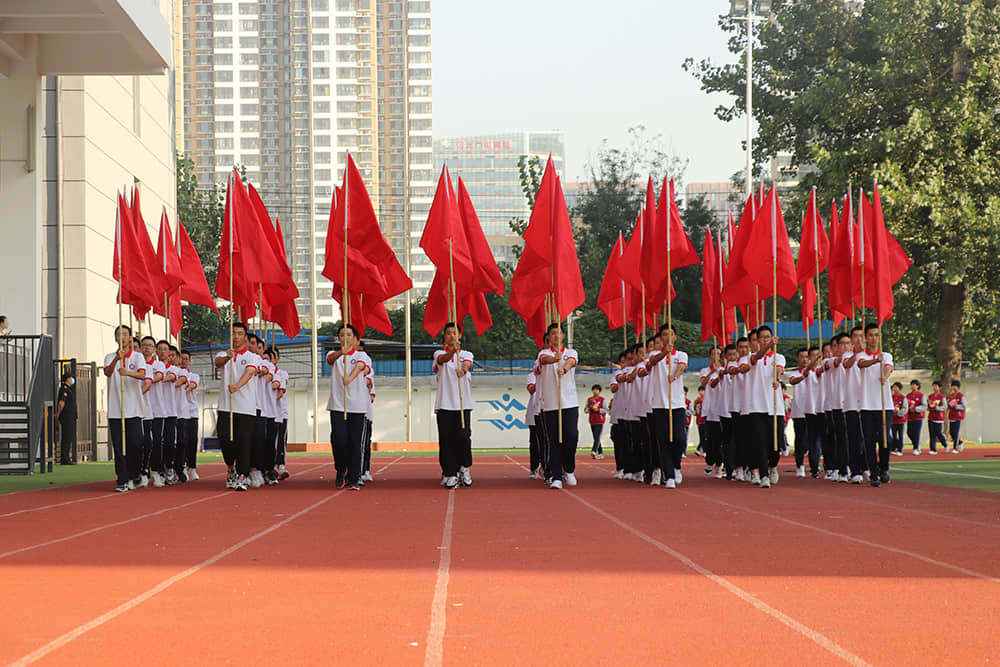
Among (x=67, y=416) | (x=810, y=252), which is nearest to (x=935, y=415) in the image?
(x=810, y=252)

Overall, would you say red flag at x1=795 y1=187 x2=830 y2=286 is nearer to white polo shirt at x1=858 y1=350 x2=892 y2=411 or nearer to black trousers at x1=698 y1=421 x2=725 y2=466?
black trousers at x1=698 y1=421 x2=725 y2=466

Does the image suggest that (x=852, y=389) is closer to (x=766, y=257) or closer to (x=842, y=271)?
(x=766, y=257)

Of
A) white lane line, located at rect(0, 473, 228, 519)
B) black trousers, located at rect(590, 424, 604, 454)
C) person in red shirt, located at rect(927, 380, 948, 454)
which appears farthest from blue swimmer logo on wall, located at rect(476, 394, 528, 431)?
white lane line, located at rect(0, 473, 228, 519)

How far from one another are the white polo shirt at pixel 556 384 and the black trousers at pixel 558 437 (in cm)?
9

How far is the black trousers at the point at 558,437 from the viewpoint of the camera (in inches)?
570

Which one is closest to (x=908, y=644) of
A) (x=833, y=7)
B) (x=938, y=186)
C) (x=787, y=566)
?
(x=787, y=566)

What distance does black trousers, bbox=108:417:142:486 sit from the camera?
1453 centimetres

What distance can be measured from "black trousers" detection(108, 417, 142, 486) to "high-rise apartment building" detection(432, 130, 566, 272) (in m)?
126

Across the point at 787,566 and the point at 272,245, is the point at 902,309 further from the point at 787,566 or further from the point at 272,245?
the point at 787,566

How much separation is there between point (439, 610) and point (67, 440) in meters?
20.8

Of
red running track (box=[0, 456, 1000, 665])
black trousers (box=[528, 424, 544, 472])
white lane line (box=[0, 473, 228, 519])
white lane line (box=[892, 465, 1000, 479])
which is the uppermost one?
black trousers (box=[528, 424, 544, 472])

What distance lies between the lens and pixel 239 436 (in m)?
14.4

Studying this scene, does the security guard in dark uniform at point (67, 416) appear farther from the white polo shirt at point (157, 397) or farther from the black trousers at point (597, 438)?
the black trousers at point (597, 438)

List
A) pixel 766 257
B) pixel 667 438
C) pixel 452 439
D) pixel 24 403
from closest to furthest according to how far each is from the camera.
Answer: pixel 452 439 < pixel 667 438 < pixel 766 257 < pixel 24 403
